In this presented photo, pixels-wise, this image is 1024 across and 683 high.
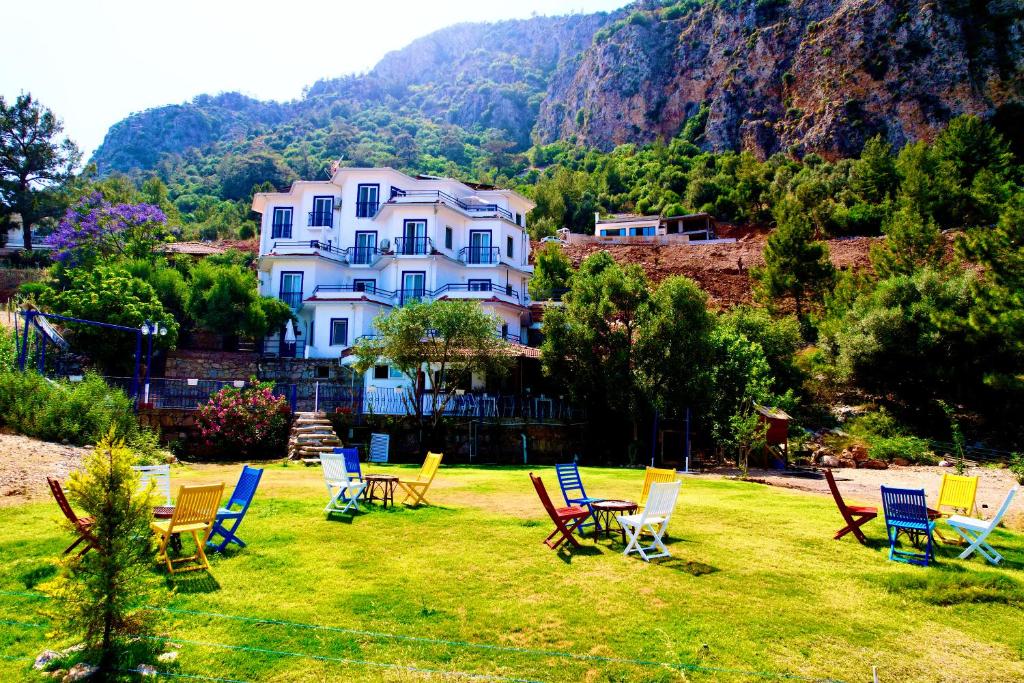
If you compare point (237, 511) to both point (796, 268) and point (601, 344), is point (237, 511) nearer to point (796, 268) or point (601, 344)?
point (601, 344)

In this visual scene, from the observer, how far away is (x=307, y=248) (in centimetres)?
4244

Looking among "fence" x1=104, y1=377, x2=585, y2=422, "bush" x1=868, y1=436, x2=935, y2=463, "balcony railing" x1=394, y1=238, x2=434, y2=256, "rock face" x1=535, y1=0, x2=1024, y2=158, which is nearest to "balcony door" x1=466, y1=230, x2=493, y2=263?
"balcony railing" x1=394, y1=238, x2=434, y2=256

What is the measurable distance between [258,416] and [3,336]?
1018cm

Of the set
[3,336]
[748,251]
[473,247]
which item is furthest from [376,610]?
[748,251]

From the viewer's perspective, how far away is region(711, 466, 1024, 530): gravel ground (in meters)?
14.3

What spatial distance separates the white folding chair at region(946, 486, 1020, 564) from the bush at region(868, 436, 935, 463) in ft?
62.4

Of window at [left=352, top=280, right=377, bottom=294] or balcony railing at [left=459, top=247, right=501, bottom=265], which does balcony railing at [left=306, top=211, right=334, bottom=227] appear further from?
balcony railing at [left=459, top=247, right=501, bottom=265]

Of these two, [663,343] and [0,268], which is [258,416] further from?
[0,268]

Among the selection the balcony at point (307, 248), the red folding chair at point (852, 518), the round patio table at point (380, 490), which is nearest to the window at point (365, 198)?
the balcony at point (307, 248)

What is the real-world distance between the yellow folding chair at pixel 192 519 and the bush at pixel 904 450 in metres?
26.6

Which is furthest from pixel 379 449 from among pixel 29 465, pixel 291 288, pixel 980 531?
pixel 291 288

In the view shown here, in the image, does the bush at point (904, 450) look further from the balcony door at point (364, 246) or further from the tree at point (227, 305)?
the tree at point (227, 305)

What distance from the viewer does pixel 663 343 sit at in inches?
973

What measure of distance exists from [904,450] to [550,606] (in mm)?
25108
